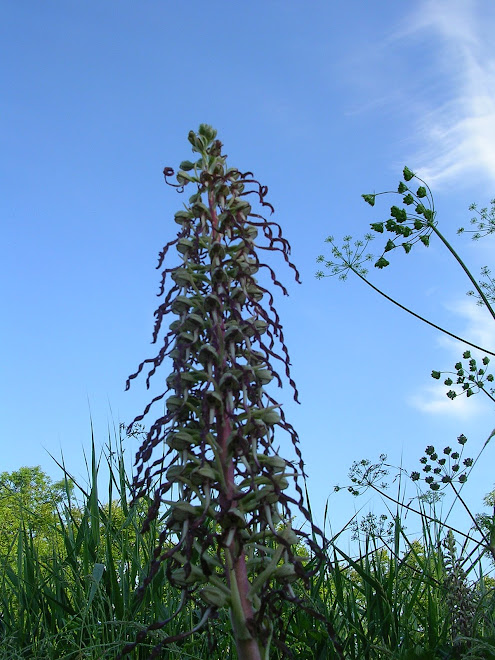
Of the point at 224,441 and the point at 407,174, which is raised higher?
the point at 407,174

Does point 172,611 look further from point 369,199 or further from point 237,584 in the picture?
point 369,199

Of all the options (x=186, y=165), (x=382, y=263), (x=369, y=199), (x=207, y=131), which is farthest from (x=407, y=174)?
(x=186, y=165)

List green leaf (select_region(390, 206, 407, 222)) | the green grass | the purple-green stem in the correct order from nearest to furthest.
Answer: the purple-green stem
the green grass
green leaf (select_region(390, 206, 407, 222))

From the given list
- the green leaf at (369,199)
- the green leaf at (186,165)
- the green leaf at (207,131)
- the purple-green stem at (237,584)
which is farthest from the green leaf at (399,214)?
the purple-green stem at (237,584)

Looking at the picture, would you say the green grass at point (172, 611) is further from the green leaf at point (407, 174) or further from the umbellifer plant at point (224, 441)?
the green leaf at point (407, 174)

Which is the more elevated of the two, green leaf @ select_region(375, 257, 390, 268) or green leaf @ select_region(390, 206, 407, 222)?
green leaf @ select_region(390, 206, 407, 222)

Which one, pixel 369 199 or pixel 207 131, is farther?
pixel 369 199

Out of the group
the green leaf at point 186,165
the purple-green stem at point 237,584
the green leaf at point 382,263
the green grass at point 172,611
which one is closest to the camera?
the purple-green stem at point 237,584

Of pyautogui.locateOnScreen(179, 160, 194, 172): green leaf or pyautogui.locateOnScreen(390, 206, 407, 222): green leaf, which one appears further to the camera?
pyautogui.locateOnScreen(390, 206, 407, 222): green leaf

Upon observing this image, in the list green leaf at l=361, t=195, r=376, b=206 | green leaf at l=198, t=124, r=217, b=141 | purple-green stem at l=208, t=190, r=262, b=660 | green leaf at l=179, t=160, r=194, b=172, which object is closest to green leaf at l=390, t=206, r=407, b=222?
green leaf at l=361, t=195, r=376, b=206

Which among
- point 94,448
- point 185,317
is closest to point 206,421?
point 185,317

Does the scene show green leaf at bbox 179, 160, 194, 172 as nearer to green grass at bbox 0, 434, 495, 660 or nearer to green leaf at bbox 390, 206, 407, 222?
green grass at bbox 0, 434, 495, 660

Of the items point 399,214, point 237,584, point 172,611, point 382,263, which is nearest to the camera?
point 237,584

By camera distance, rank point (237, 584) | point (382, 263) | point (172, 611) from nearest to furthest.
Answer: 1. point (237, 584)
2. point (172, 611)
3. point (382, 263)
